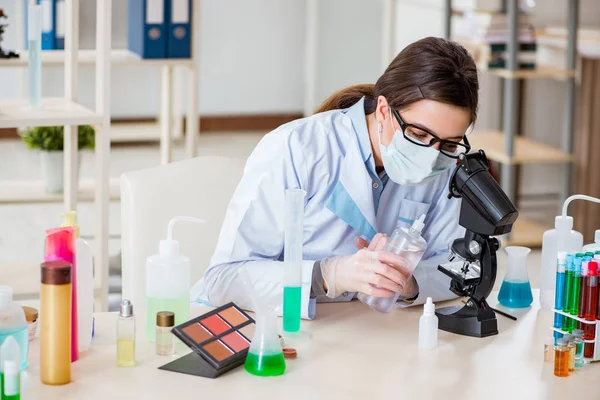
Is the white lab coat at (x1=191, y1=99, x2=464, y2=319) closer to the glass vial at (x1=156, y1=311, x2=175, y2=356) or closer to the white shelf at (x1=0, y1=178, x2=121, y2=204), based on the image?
the glass vial at (x1=156, y1=311, x2=175, y2=356)

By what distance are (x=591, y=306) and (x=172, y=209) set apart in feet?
2.93

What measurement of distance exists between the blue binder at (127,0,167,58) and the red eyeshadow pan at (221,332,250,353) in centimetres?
246

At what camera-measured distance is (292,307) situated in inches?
63.9

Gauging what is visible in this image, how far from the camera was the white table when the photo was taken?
1397 mm

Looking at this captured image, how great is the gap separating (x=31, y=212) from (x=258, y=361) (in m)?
3.73

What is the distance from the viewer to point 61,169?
3758 millimetres

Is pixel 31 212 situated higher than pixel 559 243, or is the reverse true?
pixel 559 243

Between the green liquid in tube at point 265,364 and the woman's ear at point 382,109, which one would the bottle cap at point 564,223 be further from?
the green liquid in tube at point 265,364

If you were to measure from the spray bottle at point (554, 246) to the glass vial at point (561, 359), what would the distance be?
0.33m

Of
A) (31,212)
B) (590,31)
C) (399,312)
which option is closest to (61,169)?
(31,212)

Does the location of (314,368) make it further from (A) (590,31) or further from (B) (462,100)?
(A) (590,31)

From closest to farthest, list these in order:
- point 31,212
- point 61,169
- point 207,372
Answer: point 207,372
point 61,169
point 31,212

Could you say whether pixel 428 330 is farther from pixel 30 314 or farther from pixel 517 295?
pixel 30 314

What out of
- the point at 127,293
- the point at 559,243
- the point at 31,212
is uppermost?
the point at 559,243
